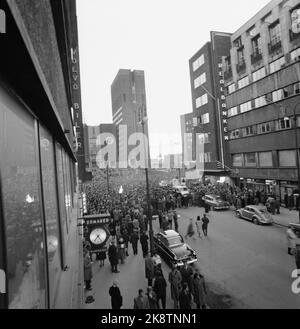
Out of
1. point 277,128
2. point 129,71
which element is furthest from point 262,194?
point 129,71

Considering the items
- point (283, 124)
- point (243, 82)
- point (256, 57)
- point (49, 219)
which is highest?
point (256, 57)

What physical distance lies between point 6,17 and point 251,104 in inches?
1501

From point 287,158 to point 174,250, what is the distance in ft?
70.8

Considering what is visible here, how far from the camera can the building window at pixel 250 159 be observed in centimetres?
3712

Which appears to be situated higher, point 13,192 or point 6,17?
point 6,17

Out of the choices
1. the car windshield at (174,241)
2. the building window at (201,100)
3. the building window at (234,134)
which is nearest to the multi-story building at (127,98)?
the building window at (201,100)

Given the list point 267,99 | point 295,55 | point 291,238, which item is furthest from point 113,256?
point 267,99

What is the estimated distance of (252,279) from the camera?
40.3 feet

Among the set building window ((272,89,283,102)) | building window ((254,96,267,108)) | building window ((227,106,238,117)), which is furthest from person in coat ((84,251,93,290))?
building window ((227,106,238,117))

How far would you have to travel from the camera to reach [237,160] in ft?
137

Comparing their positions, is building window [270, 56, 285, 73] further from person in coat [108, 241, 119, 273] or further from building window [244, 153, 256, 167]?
person in coat [108, 241, 119, 273]

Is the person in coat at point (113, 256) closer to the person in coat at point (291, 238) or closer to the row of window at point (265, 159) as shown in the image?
the person in coat at point (291, 238)

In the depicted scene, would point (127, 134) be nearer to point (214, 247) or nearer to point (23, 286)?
point (214, 247)

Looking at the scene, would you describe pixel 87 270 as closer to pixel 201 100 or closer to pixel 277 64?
pixel 277 64
